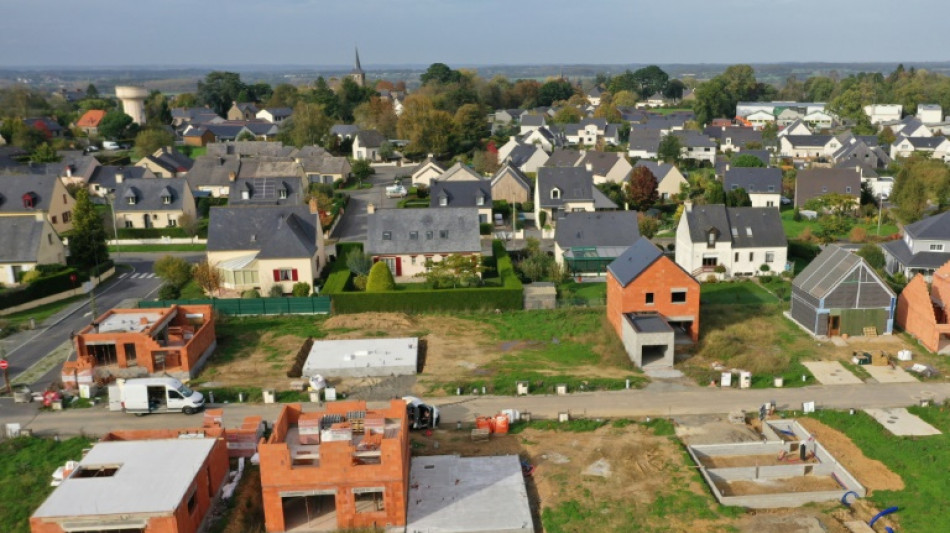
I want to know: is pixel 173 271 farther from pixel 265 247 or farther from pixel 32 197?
pixel 32 197

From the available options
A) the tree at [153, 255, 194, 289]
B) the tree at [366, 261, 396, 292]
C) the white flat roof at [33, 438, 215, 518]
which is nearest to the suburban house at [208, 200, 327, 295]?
the tree at [153, 255, 194, 289]

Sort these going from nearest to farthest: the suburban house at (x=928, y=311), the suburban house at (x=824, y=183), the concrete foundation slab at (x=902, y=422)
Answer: the concrete foundation slab at (x=902, y=422) < the suburban house at (x=928, y=311) < the suburban house at (x=824, y=183)

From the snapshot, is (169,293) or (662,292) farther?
(169,293)

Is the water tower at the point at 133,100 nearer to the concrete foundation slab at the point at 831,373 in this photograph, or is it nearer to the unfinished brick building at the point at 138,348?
the unfinished brick building at the point at 138,348

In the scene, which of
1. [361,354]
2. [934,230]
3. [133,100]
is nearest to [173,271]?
[361,354]

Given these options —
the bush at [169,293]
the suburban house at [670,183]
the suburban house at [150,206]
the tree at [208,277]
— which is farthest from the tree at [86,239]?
the suburban house at [670,183]

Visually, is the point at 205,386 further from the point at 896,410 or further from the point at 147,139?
the point at 147,139
